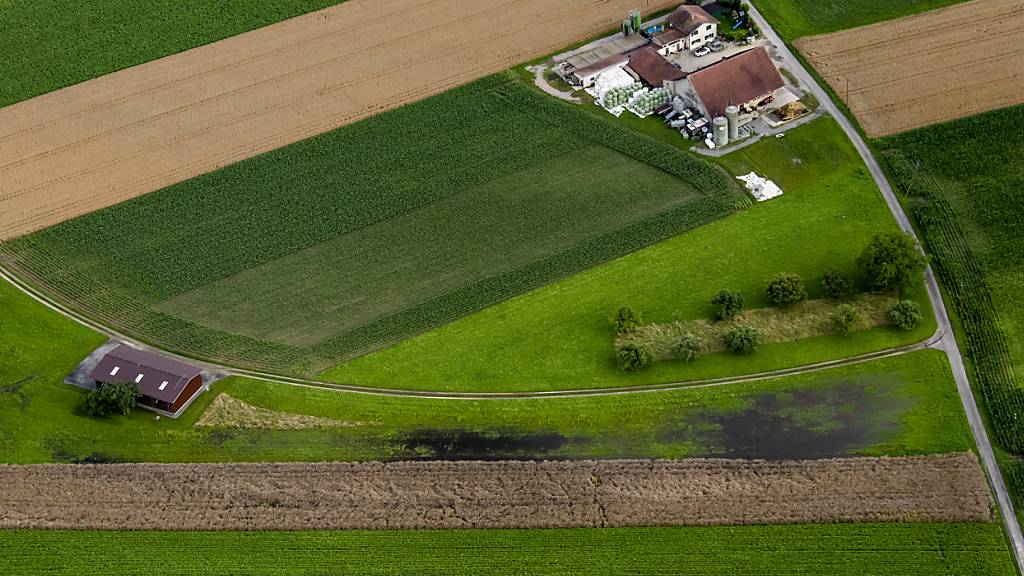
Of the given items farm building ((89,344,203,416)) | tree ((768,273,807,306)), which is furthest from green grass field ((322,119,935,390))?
farm building ((89,344,203,416))

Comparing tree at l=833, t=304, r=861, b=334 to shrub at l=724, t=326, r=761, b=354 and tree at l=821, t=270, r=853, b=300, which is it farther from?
shrub at l=724, t=326, r=761, b=354

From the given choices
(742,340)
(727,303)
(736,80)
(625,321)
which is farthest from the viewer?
(736,80)

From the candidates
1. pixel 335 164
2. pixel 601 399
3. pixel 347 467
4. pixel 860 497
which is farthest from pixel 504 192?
pixel 860 497

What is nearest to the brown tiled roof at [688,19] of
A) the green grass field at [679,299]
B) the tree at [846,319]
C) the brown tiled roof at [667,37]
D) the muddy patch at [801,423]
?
the brown tiled roof at [667,37]

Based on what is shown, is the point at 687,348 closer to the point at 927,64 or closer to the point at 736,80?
the point at 736,80

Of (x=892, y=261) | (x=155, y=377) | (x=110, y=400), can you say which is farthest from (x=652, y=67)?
(x=110, y=400)

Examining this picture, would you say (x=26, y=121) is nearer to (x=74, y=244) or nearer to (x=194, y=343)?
(x=74, y=244)
